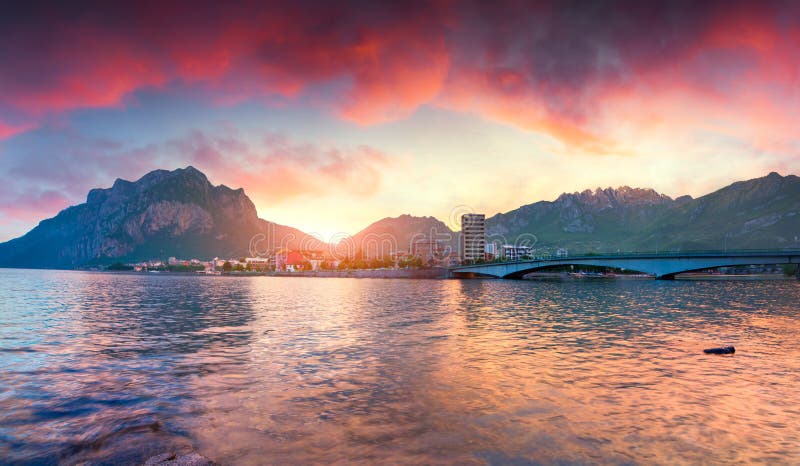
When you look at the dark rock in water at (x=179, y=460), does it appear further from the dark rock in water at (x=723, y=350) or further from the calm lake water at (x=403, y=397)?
the dark rock in water at (x=723, y=350)

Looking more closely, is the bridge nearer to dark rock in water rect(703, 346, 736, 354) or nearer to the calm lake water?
the calm lake water

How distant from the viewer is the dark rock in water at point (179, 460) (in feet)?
31.8

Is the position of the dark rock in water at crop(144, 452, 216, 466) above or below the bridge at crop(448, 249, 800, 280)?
below

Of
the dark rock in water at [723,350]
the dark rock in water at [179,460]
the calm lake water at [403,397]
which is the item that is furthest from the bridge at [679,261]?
the dark rock in water at [179,460]

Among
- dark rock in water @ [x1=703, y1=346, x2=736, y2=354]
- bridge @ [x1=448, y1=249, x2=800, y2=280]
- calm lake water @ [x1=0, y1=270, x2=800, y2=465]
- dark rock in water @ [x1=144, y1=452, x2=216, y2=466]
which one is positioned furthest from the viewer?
bridge @ [x1=448, y1=249, x2=800, y2=280]

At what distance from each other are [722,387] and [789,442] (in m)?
6.07

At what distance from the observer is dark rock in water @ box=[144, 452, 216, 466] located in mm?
9688

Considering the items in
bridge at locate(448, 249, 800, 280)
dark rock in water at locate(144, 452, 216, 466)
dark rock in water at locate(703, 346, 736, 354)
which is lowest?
dark rock in water at locate(703, 346, 736, 354)

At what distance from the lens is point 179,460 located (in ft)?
32.3

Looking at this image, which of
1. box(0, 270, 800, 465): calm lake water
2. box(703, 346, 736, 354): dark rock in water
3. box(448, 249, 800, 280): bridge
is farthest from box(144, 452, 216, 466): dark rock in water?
box(448, 249, 800, 280): bridge

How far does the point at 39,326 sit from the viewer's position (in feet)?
124

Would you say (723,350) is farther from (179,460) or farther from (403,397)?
(179,460)

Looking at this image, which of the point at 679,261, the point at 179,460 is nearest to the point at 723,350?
the point at 179,460

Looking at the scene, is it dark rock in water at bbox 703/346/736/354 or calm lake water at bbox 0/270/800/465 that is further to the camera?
dark rock in water at bbox 703/346/736/354
